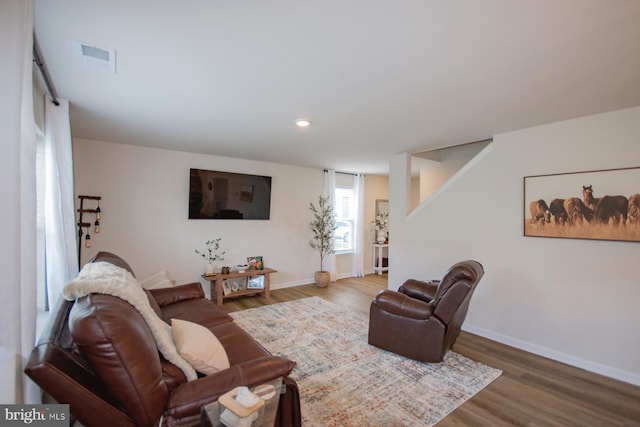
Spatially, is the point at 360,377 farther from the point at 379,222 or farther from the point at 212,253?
the point at 379,222

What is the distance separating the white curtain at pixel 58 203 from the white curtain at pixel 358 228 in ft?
16.1

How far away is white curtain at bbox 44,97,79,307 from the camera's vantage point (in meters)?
2.33

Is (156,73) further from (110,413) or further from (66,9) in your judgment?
(110,413)

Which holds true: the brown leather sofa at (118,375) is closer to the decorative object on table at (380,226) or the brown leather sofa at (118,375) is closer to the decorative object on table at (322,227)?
the decorative object on table at (322,227)

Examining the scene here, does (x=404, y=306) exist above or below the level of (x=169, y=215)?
below

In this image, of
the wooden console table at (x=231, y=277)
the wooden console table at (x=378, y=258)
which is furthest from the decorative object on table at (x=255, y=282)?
the wooden console table at (x=378, y=258)

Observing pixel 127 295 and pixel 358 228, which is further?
pixel 358 228

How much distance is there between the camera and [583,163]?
2736mm

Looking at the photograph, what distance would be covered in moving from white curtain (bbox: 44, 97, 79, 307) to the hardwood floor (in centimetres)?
308

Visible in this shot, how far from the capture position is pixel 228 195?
4785 mm

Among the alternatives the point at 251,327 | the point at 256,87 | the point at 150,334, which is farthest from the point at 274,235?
the point at 150,334

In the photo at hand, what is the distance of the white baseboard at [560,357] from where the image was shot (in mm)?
2514

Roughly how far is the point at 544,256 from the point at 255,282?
3.93 m

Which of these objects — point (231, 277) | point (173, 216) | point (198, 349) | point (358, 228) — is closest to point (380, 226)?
point (358, 228)
